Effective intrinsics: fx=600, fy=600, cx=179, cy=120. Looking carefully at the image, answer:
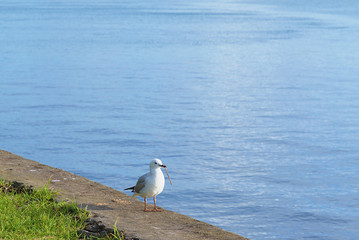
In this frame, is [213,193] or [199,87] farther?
[199,87]

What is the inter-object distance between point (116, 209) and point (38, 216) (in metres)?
0.96

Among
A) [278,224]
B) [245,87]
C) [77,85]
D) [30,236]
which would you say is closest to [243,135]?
[278,224]

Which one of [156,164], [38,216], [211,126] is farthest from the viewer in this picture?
[211,126]

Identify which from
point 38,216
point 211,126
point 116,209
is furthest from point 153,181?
point 211,126

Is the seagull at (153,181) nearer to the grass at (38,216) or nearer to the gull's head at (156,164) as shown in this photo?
the gull's head at (156,164)

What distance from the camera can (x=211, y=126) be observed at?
17.3m

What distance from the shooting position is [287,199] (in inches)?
470

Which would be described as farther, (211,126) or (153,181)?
(211,126)

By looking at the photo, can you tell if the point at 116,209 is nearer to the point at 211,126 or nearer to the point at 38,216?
the point at 38,216

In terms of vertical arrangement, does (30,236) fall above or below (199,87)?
below

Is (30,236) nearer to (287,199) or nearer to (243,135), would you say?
(287,199)

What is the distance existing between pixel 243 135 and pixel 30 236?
1092 cm

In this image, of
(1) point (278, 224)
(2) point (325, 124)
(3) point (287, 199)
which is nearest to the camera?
(1) point (278, 224)

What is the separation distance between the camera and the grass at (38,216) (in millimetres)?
6156
